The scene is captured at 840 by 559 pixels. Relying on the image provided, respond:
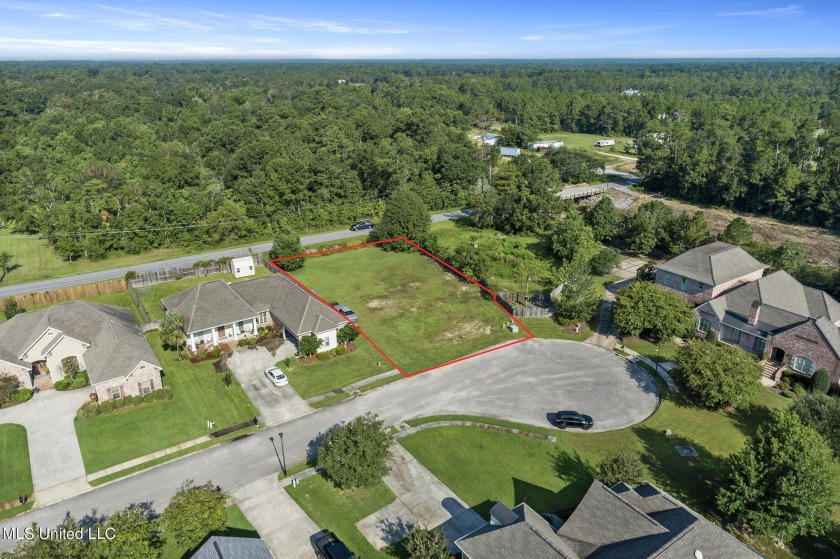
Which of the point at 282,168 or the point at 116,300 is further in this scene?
the point at 282,168

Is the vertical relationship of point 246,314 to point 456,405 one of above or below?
above

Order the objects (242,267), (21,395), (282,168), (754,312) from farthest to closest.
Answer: (282,168)
(242,267)
(754,312)
(21,395)

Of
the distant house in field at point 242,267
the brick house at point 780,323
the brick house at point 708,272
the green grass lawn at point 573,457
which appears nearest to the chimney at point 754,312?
the brick house at point 780,323

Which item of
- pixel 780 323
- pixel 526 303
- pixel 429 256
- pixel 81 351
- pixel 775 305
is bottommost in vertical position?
pixel 429 256

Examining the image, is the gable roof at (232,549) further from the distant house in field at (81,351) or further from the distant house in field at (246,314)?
the distant house in field at (246,314)

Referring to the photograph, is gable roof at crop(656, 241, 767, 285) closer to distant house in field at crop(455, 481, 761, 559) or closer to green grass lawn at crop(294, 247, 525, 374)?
green grass lawn at crop(294, 247, 525, 374)

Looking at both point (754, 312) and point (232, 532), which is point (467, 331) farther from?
point (232, 532)

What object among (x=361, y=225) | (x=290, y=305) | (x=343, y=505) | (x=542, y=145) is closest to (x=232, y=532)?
(x=343, y=505)
